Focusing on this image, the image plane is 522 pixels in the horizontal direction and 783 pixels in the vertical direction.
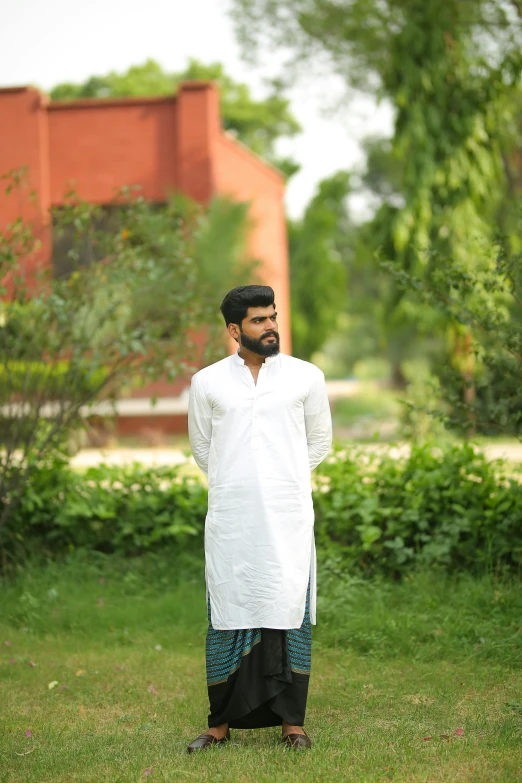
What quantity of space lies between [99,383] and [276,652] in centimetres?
341

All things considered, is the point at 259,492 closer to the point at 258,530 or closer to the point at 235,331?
the point at 258,530

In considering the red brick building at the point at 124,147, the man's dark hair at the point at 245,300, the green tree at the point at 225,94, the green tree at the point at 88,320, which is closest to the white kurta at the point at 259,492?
the man's dark hair at the point at 245,300

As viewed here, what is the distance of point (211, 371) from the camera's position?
12.9 ft

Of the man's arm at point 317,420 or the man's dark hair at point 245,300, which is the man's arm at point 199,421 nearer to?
the man's dark hair at point 245,300

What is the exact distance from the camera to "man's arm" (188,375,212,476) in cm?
391

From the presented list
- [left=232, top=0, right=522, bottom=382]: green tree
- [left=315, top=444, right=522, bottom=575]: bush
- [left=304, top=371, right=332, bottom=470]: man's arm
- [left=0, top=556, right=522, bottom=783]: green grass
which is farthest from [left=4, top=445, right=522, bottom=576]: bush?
[left=232, top=0, right=522, bottom=382]: green tree

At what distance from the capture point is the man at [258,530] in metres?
3.71

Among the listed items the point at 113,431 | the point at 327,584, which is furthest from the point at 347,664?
the point at 113,431

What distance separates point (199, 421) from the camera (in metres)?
3.97

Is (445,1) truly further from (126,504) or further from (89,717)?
(89,717)

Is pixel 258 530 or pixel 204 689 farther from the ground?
pixel 258 530

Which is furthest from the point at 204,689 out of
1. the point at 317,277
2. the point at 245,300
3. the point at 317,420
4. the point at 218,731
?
the point at 317,277

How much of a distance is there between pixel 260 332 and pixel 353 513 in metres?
2.42

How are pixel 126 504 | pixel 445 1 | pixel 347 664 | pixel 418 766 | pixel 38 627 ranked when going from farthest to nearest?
pixel 445 1
pixel 126 504
pixel 38 627
pixel 347 664
pixel 418 766
